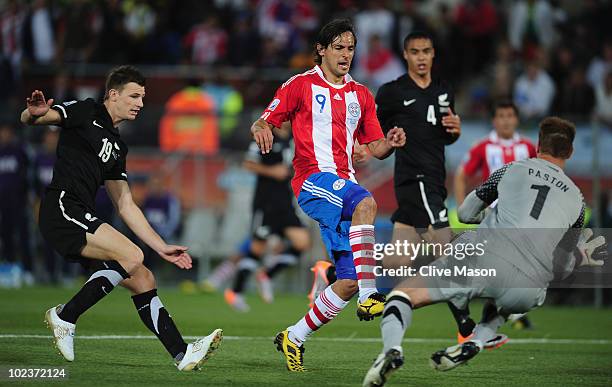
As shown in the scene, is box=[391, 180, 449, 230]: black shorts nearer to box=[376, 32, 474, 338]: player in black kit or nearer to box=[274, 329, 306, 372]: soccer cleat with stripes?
box=[376, 32, 474, 338]: player in black kit

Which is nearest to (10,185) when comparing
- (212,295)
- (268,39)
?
(212,295)

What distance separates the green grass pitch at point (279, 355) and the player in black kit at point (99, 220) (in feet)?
1.01

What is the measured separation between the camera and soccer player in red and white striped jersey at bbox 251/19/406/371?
330 inches

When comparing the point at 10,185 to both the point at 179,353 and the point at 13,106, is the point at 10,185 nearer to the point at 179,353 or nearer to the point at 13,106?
the point at 13,106

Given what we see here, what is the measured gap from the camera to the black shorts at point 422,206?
424 inches

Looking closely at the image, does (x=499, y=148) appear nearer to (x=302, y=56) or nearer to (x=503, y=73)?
(x=503, y=73)

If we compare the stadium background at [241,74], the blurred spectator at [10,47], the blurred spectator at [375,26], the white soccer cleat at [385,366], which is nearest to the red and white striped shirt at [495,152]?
the stadium background at [241,74]

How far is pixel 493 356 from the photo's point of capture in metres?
10.0

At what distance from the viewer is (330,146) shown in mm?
8758

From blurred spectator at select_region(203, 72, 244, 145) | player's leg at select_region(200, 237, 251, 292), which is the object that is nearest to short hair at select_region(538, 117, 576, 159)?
player's leg at select_region(200, 237, 251, 292)

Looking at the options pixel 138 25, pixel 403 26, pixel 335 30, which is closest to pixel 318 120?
pixel 335 30

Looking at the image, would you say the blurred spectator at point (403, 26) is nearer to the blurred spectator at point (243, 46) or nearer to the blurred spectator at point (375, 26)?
the blurred spectator at point (375, 26)

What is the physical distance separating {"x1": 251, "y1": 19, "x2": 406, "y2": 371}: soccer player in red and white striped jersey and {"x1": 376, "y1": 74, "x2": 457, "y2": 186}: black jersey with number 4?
1.73 meters

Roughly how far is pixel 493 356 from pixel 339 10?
13.4 meters
